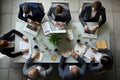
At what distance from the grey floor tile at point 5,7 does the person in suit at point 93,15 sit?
4.98 feet

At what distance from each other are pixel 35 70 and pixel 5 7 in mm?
1629

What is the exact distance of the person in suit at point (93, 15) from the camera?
376 cm

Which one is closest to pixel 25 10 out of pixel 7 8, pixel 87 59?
pixel 7 8

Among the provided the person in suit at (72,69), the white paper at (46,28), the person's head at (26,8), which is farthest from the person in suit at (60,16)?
the person in suit at (72,69)

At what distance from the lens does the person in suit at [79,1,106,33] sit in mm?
3756

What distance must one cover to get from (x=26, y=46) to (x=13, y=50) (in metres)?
0.25

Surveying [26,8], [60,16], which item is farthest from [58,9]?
[26,8]

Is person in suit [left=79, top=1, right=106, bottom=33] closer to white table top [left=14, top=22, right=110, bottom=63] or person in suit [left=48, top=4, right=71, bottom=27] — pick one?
white table top [left=14, top=22, right=110, bottom=63]

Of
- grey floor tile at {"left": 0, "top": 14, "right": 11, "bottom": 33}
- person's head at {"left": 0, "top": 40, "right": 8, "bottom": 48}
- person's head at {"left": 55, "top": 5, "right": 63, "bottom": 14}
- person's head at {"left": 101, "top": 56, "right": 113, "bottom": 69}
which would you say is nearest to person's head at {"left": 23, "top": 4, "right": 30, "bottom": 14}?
person's head at {"left": 55, "top": 5, "right": 63, "bottom": 14}

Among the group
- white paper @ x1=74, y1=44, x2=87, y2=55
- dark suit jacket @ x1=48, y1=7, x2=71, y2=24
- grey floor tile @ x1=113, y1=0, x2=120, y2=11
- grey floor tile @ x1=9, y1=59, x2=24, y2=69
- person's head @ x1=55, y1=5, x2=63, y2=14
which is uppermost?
grey floor tile @ x1=113, y1=0, x2=120, y2=11

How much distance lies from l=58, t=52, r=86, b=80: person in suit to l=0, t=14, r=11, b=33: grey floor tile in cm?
138

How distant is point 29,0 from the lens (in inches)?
176

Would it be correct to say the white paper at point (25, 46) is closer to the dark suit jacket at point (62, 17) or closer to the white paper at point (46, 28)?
the white paper at point (46, 28)

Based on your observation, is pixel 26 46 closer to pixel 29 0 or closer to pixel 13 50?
pixel 13 50
